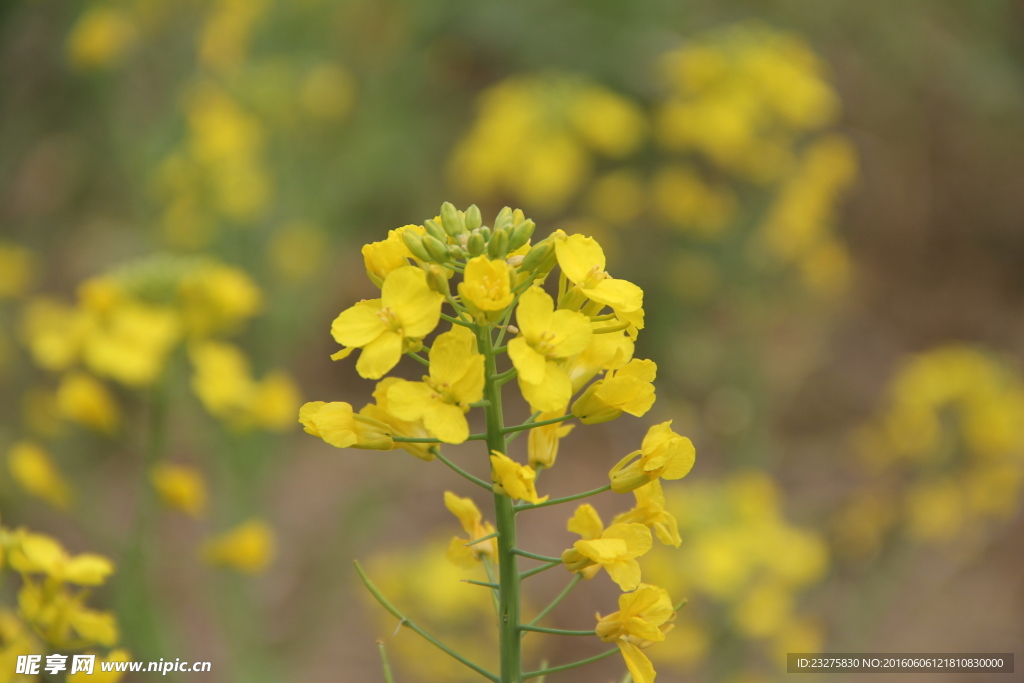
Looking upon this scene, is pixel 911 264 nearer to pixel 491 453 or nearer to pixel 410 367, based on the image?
pixel 410 367

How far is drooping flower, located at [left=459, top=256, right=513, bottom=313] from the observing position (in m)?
0.97

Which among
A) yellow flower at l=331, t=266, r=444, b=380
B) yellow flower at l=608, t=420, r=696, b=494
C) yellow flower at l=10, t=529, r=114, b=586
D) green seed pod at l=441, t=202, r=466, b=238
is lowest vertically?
yellow flower at l=10, t=529, r=114, b=586

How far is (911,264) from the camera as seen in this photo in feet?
18.8

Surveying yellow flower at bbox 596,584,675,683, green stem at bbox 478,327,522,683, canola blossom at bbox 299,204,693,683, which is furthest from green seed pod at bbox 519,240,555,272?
yellow flower at bbox 596,584,675,683

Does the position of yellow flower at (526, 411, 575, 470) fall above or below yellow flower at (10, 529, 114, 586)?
above

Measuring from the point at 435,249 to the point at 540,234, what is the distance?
4.22 meters

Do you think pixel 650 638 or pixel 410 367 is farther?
pixel 410 367

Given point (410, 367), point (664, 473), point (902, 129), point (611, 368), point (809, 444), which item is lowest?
point (664, 473)

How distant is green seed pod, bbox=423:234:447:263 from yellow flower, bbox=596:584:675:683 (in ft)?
1.66

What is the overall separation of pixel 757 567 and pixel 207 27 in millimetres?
3792

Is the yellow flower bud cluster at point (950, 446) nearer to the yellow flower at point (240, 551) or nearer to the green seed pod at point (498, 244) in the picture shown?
the yellow flower at point (240, 551)

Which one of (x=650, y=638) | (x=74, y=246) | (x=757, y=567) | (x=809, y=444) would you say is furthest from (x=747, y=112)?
(x=74, y=246)

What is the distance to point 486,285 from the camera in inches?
39.0

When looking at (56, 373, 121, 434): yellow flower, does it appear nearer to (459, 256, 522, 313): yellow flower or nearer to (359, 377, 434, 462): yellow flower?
(359, 377, 434, 462): yellow flower
